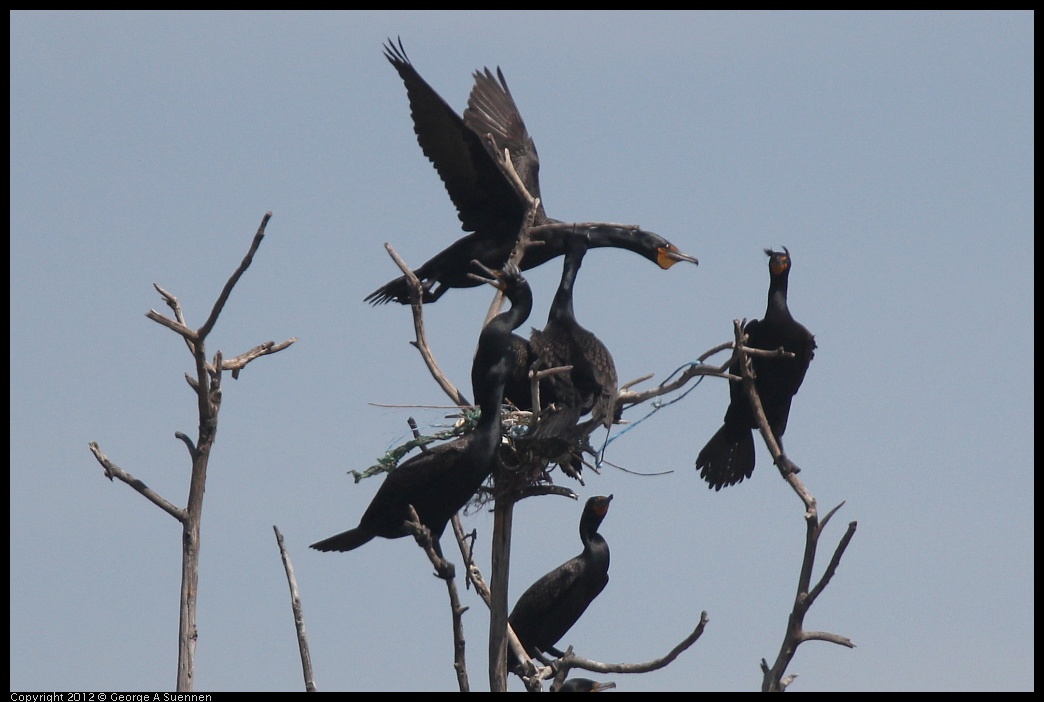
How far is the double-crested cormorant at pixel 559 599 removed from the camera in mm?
7562

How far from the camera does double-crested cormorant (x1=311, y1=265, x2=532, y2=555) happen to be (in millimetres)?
6441

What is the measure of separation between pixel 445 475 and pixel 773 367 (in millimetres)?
2030

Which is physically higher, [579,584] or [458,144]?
[458,144]

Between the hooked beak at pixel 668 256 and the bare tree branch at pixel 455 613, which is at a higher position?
the hooked beak at pixel 668 256

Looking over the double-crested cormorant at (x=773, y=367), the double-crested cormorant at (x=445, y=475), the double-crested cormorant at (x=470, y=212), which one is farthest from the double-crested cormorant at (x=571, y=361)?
the double-crested cormorant at (x=470, y=212)

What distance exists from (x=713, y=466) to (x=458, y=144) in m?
2.59

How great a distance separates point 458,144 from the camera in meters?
9.38

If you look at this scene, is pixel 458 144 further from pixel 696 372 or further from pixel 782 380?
pixel 696 372

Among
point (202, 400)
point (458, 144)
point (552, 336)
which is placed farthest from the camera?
point (458, 144)

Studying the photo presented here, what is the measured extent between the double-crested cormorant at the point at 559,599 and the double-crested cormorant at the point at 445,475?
100cm

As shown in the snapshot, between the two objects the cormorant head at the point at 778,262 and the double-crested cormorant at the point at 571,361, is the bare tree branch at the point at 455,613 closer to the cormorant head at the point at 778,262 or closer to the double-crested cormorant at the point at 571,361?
the double-crested cormorant at the point at 571,361

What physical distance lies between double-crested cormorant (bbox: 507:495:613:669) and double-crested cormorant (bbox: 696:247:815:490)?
3.07 ft

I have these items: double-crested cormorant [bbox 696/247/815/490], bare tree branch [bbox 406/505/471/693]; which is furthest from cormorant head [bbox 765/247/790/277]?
bare tree branch [bbox 406/505/471/693]

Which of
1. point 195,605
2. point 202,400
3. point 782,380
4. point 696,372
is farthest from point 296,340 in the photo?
point 782,380
